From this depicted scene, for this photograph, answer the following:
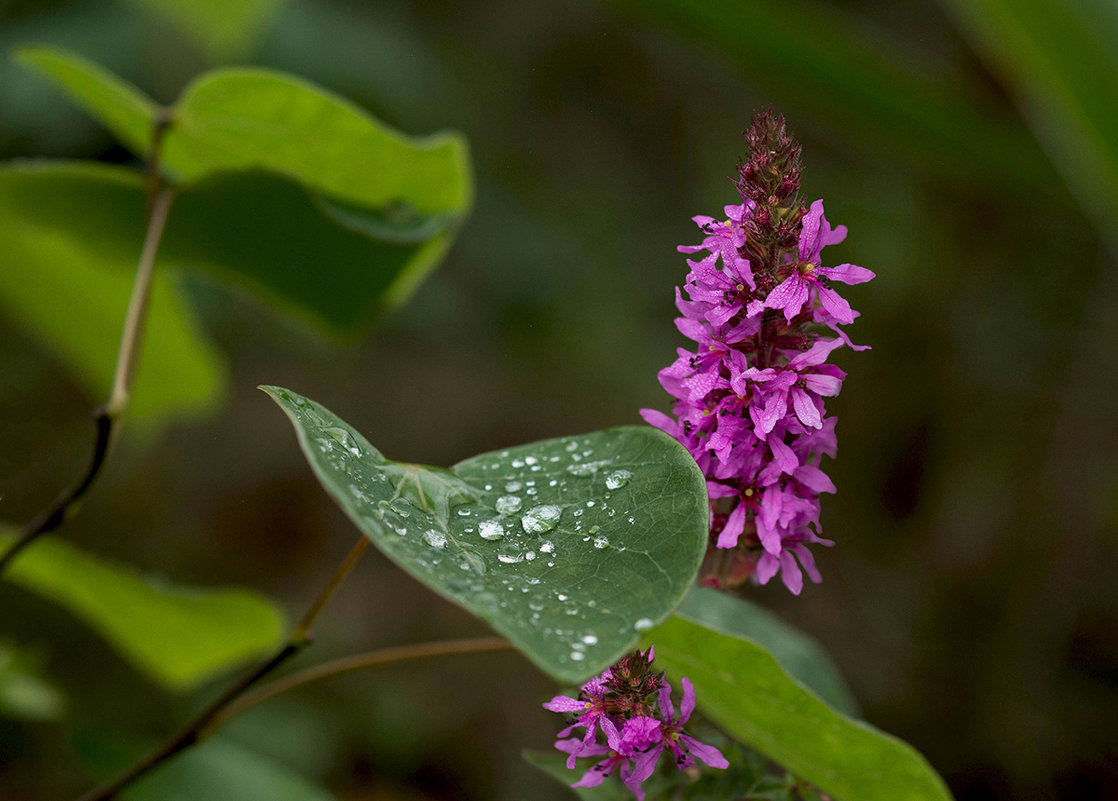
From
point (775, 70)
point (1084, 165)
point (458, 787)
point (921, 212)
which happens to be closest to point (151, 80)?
point (775, 70)

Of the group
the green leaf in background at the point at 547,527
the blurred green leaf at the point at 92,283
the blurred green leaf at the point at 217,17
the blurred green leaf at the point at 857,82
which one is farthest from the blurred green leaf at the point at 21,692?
the blurred green leaf at the point at 857,82

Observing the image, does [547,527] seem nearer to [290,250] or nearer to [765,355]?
[765,355]

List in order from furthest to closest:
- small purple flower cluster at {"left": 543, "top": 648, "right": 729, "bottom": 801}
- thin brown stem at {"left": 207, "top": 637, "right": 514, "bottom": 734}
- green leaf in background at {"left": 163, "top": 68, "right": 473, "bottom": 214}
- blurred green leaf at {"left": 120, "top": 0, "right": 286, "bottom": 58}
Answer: blurred green leaf at {"left": 120, "top": 0, "right": 286, "bottom": 58} < green leaf in background at {"left": 163, "top": 68, "right": 473, "bottom": 214} < thin brown stem at {"left": 207, "top": 637, "right": 514, "bottom": 734} < small purple flower cluster at {"left": 543, "top": 648, "right": 729, "bottom": 801}

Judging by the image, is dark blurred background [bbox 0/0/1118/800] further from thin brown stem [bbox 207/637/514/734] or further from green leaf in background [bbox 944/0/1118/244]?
thin brown stem [bbox 207/637/514/734]

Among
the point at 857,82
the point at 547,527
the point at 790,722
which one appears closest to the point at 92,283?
the point at 547,527

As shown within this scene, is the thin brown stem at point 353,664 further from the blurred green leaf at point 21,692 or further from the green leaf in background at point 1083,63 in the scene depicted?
the green leaf in background at point 1083,63

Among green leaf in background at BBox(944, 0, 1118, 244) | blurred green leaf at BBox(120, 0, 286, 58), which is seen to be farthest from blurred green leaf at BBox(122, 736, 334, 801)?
green leaf in background at BBox(944, 0, 1118, 244)
